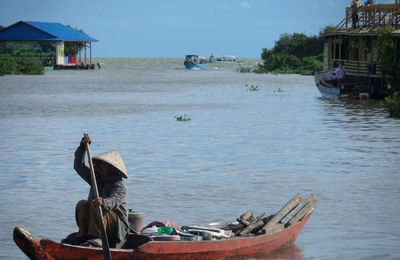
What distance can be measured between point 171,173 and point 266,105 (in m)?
23.1

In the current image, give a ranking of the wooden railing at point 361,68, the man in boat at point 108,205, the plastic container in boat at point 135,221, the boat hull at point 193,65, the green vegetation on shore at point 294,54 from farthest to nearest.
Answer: the boat hull at point 193,65 → the green vegetation on shore at point 294,54 → the wooden railing at point 361,68 → the plastic container in boat at point 135,221 → the man in boat at point 108,205

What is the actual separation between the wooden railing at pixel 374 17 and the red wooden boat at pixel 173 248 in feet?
119

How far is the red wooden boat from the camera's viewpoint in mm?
10164

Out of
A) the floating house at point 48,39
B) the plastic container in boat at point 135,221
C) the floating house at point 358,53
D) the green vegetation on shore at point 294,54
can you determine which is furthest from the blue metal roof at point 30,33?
the plastic container in boat at point 135,221

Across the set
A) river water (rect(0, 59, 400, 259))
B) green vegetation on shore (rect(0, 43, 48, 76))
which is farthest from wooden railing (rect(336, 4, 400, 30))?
green vegetation on shore (rect(0, 43, 48, 76))

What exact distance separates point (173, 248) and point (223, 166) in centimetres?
1015

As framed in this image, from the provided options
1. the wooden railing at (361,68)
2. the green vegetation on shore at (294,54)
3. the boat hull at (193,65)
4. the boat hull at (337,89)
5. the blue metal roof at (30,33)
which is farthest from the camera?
the boat hull at (193,65)

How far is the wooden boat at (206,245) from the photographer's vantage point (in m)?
10.2

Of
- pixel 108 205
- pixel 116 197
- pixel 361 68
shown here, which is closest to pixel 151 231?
pixel 116 197

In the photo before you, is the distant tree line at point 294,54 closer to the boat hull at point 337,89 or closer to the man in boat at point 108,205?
the boat hull at point 337,89

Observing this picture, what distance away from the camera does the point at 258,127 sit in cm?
3089

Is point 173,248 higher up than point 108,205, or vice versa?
point 108,205

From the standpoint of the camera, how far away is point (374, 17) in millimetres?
49688

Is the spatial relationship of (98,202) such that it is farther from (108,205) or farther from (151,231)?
(151,231)
